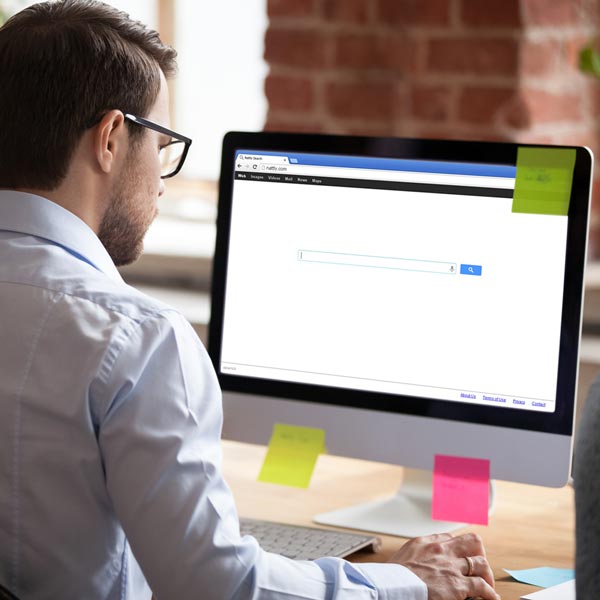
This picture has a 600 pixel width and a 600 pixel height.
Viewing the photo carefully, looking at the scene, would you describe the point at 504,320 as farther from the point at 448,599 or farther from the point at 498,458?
the point at 448,599

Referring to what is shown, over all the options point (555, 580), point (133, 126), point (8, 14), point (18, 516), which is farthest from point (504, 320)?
point (8, 14)

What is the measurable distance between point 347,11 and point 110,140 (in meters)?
1.31

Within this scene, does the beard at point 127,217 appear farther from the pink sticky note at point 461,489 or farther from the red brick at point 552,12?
the red brick at point 552,12

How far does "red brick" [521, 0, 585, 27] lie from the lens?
2178 millimetres

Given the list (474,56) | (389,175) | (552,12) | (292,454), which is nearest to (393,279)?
(389,175)

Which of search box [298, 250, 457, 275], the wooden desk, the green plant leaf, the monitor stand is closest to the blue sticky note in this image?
the wooden desk

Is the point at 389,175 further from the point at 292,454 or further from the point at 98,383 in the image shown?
the point at 98,383

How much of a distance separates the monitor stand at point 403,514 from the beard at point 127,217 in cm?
49

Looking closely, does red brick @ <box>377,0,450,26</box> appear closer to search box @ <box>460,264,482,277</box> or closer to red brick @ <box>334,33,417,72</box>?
red brick @ <box>334,33,417,72</box>

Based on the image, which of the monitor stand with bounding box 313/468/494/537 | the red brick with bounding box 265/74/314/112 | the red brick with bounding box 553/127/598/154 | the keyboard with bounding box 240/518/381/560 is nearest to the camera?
the keyboard with bounding box 240/518/381/560

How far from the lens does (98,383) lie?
99cm

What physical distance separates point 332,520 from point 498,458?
255mm

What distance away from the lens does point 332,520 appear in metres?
1.49

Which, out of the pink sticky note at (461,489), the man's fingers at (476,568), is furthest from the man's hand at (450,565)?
the pink sticky note at (461,489)
